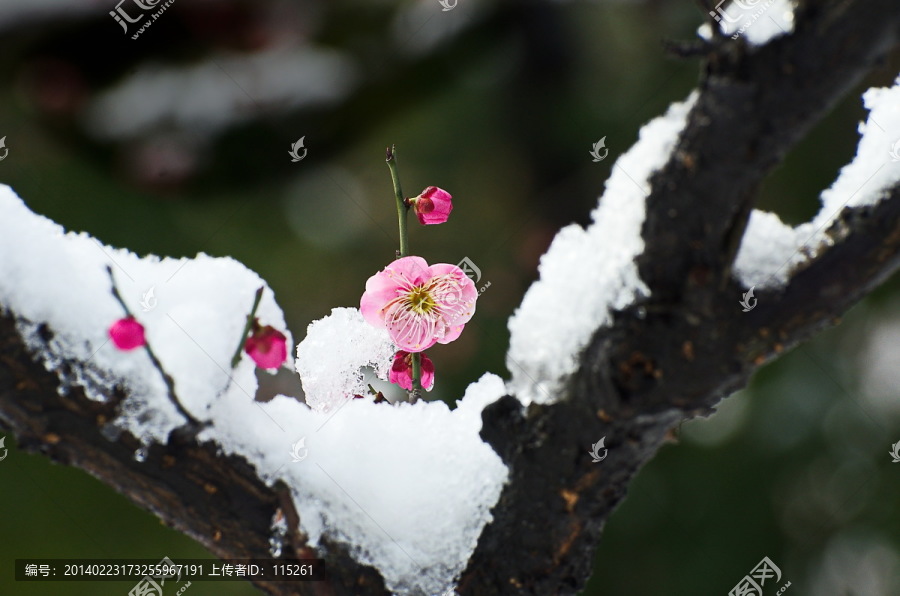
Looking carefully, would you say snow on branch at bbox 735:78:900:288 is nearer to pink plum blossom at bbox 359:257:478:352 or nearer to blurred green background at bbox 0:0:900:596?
pink plum blossom at bbox 359:257:478:352

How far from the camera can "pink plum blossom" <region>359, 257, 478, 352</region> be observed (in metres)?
0.50

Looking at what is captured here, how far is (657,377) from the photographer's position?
369 millimetres

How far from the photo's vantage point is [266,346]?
0.44 meters

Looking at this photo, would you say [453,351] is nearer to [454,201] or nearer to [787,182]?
[454,201]

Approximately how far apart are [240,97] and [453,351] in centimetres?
61
